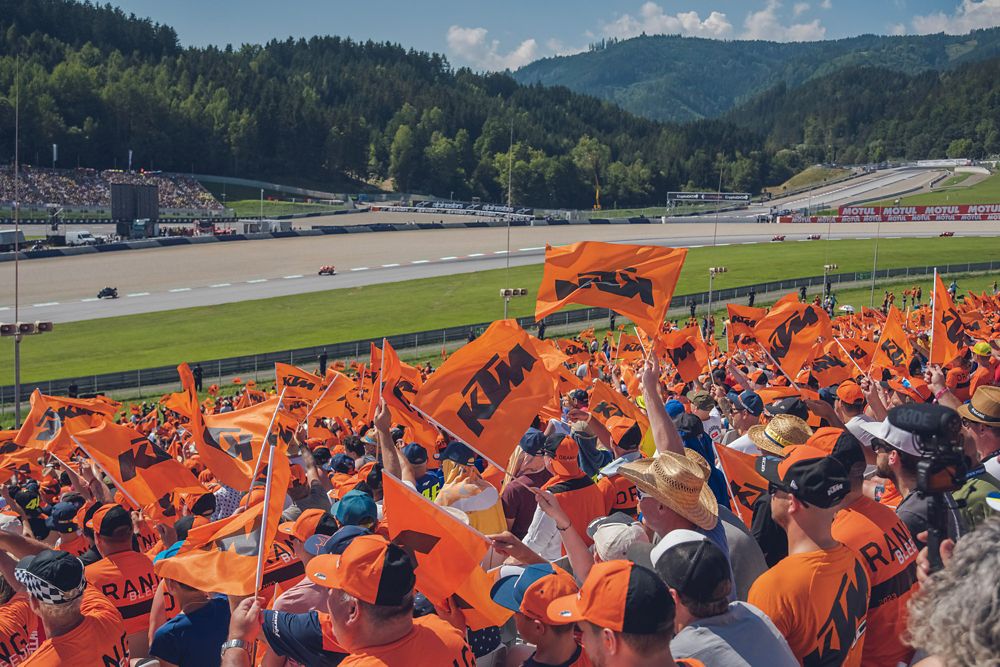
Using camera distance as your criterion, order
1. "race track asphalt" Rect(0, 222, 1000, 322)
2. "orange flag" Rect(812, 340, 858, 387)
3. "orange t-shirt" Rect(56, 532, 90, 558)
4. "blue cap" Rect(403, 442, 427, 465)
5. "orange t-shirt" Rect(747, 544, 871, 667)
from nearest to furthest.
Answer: "orange t-shirt" Rect(747, 544, 871, 667) < "orange t-shirt" Rect(56, 532, 90, 558) < "blue cap" Rect(403, 442, 427, 465) < "orange flag" Rect(812, 340, 858, 387) < "race track asphalt" Rect(0, 222, 1000, 322)

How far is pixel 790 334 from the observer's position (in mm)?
12867

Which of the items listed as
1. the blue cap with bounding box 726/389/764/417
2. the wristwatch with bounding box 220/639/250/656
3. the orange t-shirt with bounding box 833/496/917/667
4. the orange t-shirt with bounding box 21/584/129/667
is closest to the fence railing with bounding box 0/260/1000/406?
the blue cap with bounding box 726/389/764/417

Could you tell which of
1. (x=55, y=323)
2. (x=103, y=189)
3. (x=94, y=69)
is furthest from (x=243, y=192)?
(x=55, y=323)

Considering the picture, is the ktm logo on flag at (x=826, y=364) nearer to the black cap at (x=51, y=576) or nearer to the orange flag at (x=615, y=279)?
the orange flag at (x=615, y=279)

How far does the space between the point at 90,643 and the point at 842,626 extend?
3388mm

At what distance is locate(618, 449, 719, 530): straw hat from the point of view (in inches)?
181

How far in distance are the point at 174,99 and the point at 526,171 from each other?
60.5 metres

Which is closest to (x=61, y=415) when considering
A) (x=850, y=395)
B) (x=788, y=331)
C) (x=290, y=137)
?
(x=788, y=331)

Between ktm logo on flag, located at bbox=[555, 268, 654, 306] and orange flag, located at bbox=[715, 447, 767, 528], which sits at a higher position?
Result: ktm logo on flag, located at bbox=[555, 268, 654, 306]

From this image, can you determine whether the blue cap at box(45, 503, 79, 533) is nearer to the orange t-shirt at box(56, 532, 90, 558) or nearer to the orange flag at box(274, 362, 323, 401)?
the orange t-shirt at box(56, 532, 90, 558)

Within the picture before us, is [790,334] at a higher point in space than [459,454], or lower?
higher

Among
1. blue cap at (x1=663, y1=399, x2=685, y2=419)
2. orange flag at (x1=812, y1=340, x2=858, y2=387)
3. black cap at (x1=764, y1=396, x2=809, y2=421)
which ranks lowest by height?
orange flag at (x1=812, y1=340, x2=858, y2=387)

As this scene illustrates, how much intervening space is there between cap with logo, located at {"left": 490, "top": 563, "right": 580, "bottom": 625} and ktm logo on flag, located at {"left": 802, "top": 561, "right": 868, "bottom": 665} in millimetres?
1077

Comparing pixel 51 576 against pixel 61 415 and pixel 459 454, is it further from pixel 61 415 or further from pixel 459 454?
pixel 61 415
